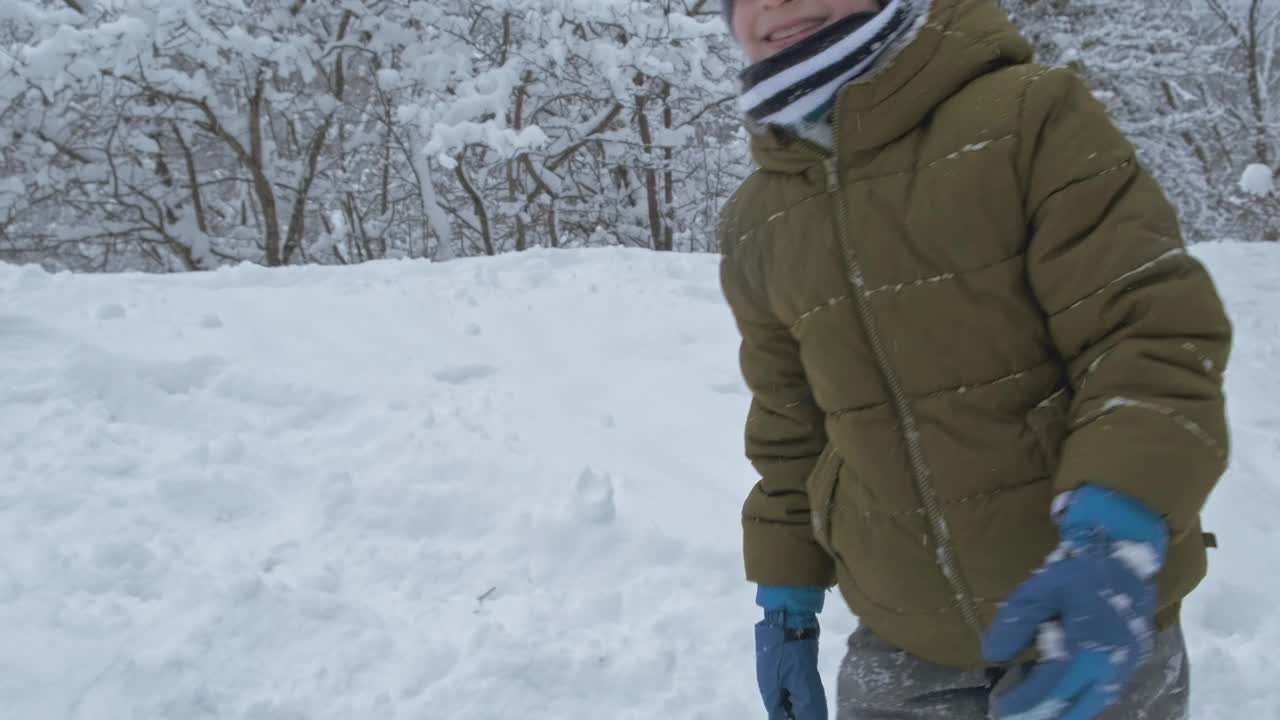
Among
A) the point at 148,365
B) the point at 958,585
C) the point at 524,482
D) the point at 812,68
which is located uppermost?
the point at 812,68

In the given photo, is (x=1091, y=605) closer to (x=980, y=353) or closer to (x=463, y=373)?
(x=980, y=353)

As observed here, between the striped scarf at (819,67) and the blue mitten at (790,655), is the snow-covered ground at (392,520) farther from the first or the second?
the striped scarf at (819,67)

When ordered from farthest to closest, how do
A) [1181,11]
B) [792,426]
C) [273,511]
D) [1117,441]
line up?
[1181,11]
[273,511]
[792,426]
[1117,441]

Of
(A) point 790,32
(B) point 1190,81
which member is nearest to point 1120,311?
(A) point 790,32

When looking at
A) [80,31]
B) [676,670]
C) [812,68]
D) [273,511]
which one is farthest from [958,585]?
[80,31]

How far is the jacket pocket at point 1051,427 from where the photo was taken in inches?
41.4

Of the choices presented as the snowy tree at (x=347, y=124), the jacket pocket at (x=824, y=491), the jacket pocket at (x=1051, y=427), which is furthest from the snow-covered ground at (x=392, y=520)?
the snowy tree at (x=347, y=124)

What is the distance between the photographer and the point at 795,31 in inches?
47.3

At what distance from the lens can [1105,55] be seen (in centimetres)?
1055

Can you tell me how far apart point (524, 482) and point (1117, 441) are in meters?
2.45

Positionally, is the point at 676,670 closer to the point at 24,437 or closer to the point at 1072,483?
the point at 1072,483

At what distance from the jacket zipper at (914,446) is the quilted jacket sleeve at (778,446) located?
0.88ft

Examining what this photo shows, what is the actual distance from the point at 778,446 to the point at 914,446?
38 cm

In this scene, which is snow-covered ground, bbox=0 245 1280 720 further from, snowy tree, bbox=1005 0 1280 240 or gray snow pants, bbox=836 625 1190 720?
snowy tree, bbox=1005 0 1280 240
